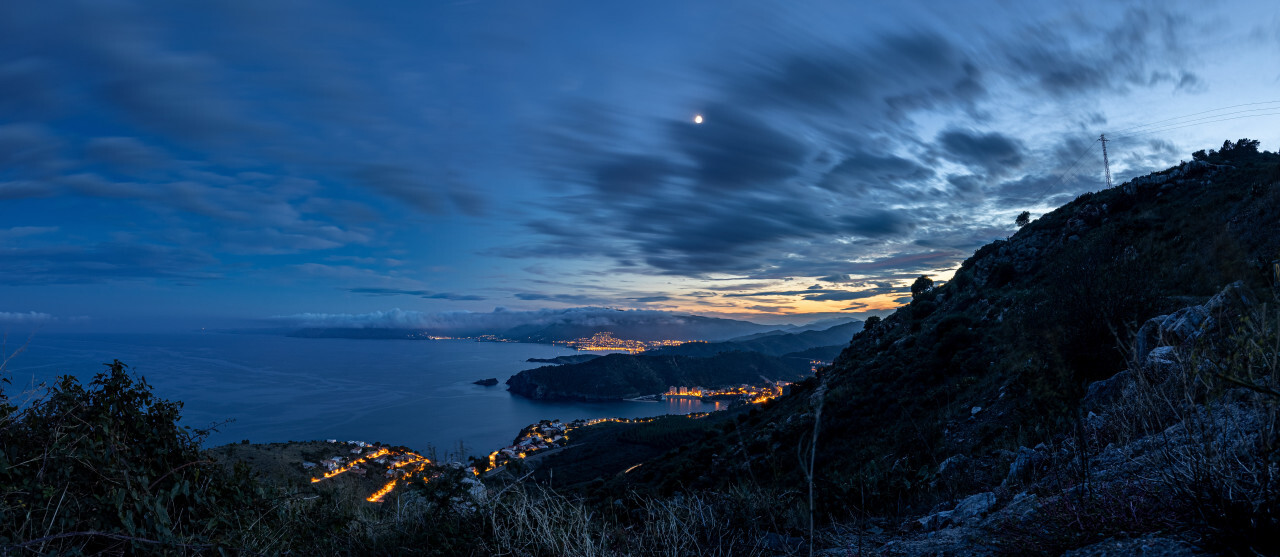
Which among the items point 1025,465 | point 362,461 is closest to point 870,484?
point 1025,465

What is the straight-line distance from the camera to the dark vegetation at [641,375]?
133000 millimetres

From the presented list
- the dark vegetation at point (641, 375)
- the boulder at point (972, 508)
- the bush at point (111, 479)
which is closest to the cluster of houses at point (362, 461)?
the bush at point (111, 479)

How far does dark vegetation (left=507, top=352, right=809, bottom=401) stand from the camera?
133m

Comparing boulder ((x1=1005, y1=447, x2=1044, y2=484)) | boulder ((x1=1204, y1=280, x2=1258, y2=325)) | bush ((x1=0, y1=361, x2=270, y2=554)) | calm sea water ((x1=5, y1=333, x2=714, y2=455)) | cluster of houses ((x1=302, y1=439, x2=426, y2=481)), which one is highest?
boulder ((x1=1204, y1=280, x2=1258, y2=325))

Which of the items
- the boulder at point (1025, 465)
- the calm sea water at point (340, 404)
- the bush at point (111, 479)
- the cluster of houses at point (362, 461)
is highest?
the bush at point (111, 479)

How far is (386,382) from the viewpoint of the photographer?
486 ft

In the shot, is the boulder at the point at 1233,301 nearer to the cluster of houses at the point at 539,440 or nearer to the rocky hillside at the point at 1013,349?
the rocky hillside at the point at 1013,349

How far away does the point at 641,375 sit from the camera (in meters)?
141

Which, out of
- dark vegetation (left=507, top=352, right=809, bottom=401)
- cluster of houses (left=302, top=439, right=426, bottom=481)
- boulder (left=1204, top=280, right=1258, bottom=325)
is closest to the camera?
boulder (left=1204, top=280, right=1258, bottom=325)

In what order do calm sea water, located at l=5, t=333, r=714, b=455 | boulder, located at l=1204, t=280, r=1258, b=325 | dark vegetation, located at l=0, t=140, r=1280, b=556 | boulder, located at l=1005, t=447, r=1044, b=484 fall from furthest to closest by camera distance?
calm sea water, located at l=5, t=333, r=714, b=455
boulder, located at l=1204, t=280, r=1258, b=325
boulder, located at l=1005, t=447, r=1044, b=484
dark vegetation, located at l=0, t=140, r=1280, b=556

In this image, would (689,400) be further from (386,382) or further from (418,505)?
(418,505)

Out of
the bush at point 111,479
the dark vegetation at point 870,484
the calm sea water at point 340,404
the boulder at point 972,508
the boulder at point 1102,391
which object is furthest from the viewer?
the calm sea water at point 340,404

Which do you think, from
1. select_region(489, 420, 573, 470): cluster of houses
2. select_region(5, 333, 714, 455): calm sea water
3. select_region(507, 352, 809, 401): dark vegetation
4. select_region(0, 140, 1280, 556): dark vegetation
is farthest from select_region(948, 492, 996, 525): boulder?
select_region(507, 352, 809, 401): dark vegetation

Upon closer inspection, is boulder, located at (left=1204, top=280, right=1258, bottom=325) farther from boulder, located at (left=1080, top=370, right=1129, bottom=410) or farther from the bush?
the bush
